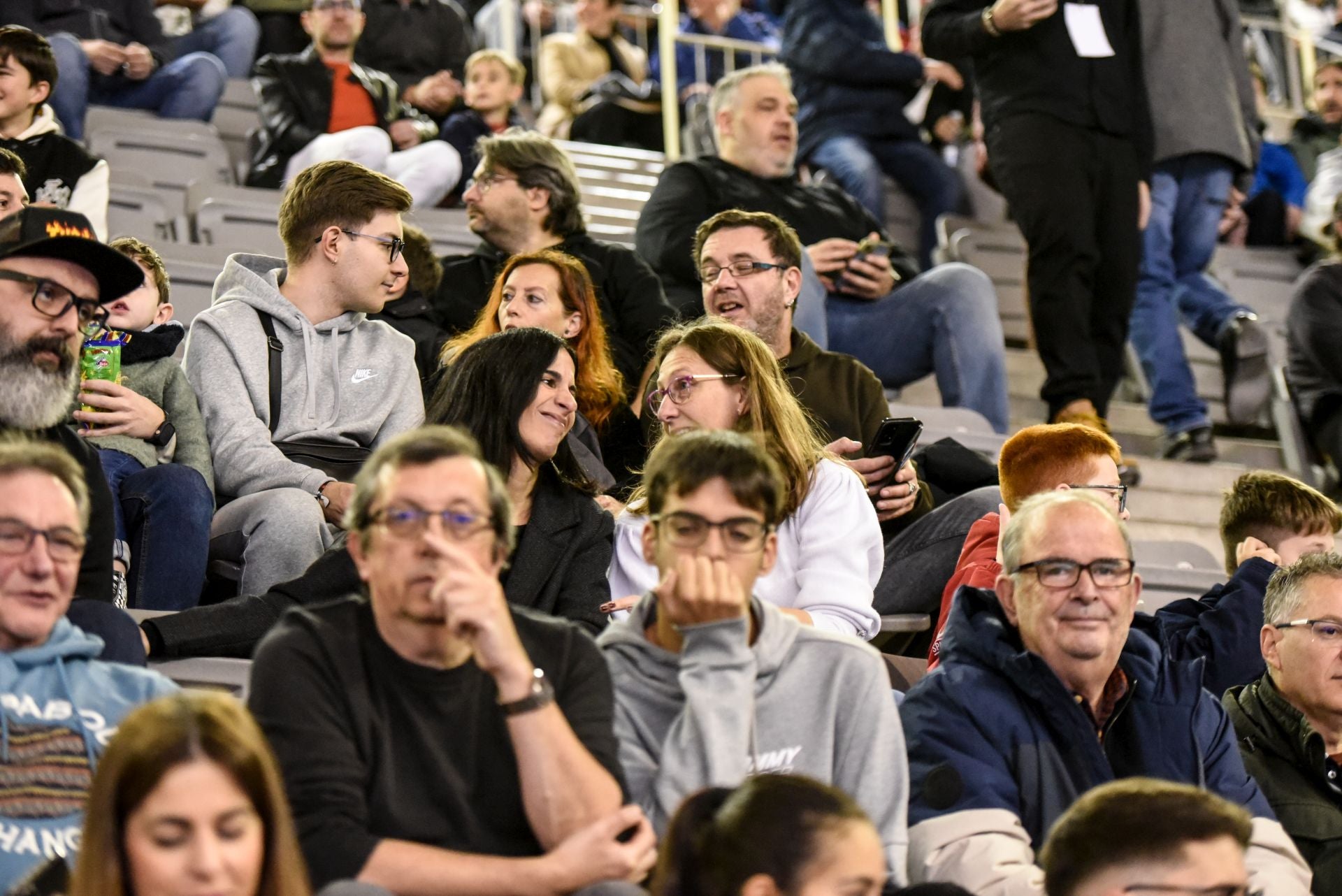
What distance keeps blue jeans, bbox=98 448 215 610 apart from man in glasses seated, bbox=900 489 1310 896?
136cm

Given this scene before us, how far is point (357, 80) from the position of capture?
6.66 meters

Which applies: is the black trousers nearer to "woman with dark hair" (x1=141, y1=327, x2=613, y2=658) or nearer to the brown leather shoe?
the brown leather shoe

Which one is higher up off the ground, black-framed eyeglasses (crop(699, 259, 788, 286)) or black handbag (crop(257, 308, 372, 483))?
black-framed eyeglasses (crop(699, 259, 788, 286))

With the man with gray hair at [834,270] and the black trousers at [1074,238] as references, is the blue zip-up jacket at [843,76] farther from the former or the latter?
the black trousers at [1074,238]

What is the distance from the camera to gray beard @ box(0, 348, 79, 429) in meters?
3.00

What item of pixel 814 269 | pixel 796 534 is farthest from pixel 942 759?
pixel 814 269

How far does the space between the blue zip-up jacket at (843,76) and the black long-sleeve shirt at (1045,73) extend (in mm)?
1124

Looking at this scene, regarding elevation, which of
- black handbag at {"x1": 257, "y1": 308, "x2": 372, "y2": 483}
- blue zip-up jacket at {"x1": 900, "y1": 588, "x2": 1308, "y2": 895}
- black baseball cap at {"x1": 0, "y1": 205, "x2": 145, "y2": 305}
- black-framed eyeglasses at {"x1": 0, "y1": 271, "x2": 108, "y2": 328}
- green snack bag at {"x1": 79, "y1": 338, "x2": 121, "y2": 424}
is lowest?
blue zip-up jacket at {"x1": 900, "y1": 588, "x2": 1308, "y2": 895}

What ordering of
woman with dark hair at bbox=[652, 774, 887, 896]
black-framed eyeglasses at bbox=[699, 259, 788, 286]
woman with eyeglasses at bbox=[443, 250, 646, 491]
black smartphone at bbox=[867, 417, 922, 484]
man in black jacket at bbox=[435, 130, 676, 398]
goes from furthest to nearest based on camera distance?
man in black jacket at bbox=[435, 130, 676, 398] → black-framed eyeglasses at bbox=[699, 259, 788, 286] → woman with eyeglasses at bbox=[443, 250, 646, 491] → black smartphone at bbox=[867, 417, 922, 484] → woman with dark hair at bbox=[652, 774, 887, 896]

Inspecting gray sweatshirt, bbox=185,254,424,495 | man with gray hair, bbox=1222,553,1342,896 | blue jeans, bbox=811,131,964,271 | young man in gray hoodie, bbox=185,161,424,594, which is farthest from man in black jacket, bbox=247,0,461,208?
man with gray hair, bbox=1222,553,1342,896

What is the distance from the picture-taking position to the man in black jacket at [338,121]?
6.47 m

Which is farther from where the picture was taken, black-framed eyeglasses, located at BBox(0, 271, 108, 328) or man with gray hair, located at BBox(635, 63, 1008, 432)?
man with gray hair, located at BBox(635, 63, 1008, 432)

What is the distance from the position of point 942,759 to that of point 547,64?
6026 mm

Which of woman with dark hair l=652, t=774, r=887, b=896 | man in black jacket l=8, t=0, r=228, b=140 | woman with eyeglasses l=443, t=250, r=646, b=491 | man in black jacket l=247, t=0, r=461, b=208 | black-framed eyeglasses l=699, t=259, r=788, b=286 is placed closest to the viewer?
woman with dark hair l=652, t=774, r=887, b=896
